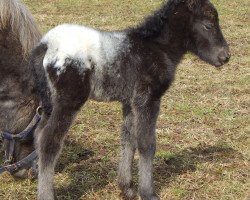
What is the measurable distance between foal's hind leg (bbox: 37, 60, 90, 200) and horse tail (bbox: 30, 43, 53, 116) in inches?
4.7

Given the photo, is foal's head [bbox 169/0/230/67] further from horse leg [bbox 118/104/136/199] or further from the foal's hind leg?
the foal's hind leg

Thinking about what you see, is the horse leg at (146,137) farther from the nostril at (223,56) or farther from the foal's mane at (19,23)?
the foal's mane at (19,23)

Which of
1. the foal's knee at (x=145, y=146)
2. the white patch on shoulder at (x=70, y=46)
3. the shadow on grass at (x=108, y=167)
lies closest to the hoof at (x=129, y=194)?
the shadow on grass at (x=108, y=167)

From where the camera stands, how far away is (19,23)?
5.08m

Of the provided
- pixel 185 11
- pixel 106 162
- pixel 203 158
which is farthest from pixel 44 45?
pixel 203 158

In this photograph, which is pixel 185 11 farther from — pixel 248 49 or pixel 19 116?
pixel 248 49

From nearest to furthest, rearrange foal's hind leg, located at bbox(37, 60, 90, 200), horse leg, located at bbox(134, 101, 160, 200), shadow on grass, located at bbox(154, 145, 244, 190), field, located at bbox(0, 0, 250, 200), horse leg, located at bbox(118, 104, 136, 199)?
foal's hind leg, located at bbox(37, 60, 90, 200), horse leg, located at bbox(134, 101, 160, 200), horse leg, located at bbox(118, 104, 136, 199), field, located at bbox(0, 0, 250, 200), shadow on grass, located at bbox(154, 145, 244, 190)

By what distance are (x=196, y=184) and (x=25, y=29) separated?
8.08ft

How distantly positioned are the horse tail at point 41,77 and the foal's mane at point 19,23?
1.46 ft

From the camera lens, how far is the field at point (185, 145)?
540cm

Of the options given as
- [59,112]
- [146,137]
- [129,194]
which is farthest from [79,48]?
[129,194]

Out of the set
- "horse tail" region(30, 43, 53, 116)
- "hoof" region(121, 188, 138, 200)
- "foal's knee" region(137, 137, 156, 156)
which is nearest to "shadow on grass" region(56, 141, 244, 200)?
"hoof" region(121, 188, 138, 200)

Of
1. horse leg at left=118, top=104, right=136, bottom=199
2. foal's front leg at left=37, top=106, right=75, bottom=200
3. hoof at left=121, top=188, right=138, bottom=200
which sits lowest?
hoof at left=121, top=188, right=138, bottom=200

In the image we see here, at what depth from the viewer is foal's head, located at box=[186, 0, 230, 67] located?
→ 16.0ft
